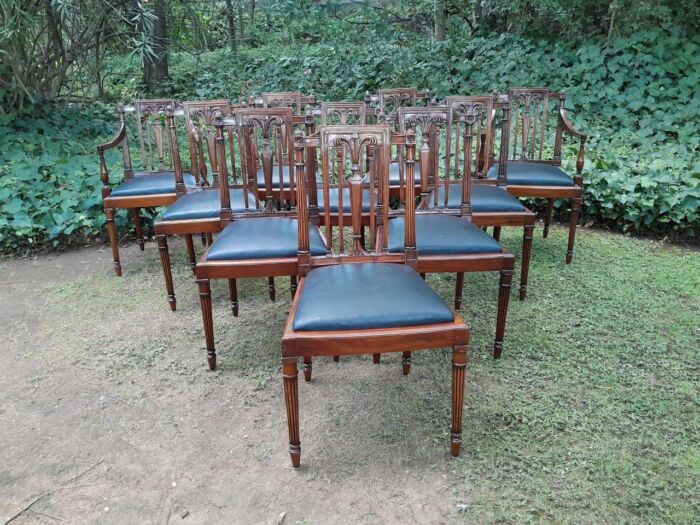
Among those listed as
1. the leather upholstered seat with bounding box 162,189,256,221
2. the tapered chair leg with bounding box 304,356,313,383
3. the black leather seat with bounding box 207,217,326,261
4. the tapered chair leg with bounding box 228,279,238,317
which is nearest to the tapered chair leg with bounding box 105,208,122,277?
the leather upholstered seat with bounding box 162,189,256,221

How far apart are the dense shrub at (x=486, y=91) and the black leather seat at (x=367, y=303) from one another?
2743mm

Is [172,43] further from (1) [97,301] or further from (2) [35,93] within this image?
(1) [97,301]

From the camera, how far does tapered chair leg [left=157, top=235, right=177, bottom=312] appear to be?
3.07 metres

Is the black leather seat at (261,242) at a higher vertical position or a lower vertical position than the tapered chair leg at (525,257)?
higher

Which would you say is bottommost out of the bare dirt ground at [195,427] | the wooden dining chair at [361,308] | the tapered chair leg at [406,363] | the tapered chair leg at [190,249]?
the bare dirt ground at [195,427]

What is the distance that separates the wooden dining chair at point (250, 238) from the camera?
7.97 ft

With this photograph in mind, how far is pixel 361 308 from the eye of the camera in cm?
188

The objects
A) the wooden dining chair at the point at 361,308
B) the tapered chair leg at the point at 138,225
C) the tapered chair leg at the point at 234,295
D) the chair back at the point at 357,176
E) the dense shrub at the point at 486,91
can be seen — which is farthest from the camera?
the dense shrub at the point at 486,91

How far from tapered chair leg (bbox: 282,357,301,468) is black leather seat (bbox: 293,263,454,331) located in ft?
0.42

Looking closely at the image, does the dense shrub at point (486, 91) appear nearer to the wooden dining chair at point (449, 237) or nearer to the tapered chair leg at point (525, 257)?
the tapered chair leg at point (525, 257)

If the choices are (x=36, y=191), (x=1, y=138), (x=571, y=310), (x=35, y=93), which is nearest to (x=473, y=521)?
(x=571, y=310)

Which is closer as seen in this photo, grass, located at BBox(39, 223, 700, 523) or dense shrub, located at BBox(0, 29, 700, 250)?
grass, located at BBox(39, 223, 700, 523)

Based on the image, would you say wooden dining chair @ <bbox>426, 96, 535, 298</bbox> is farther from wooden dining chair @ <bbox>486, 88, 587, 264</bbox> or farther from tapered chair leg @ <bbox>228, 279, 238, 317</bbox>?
tapered chair leg @ <bbox>228, 279, 238, 317</bbox>

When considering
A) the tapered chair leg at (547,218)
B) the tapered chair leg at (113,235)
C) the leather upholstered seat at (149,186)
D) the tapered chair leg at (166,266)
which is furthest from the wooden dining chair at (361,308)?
the tapered chair leg at (547,218)
